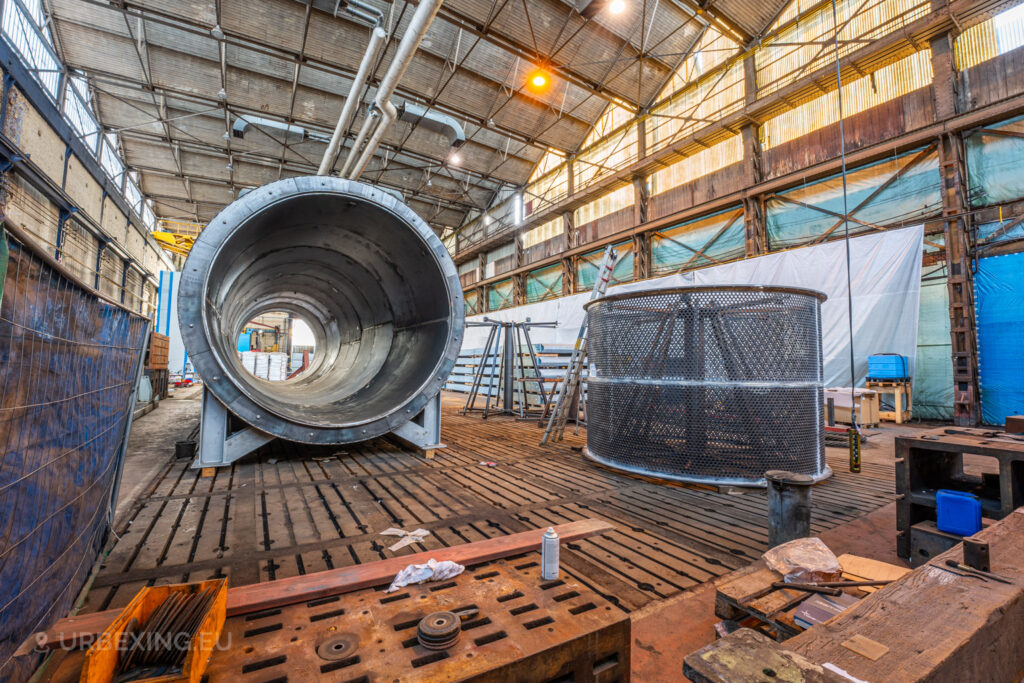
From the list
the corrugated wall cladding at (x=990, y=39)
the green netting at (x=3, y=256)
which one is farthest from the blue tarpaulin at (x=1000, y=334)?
the green netting at (x=3, y=256)

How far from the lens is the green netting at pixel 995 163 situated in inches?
285

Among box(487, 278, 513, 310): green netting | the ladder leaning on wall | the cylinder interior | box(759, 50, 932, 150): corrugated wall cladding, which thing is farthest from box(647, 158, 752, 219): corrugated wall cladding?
the cylinder interior

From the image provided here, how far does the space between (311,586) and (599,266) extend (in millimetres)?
13799

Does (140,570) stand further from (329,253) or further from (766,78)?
(766,78)

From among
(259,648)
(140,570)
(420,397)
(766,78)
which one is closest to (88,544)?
(140,570)

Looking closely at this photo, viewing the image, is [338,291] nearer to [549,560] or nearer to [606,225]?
[549,560]

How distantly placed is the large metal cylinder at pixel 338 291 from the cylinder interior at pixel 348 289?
0.06 feet

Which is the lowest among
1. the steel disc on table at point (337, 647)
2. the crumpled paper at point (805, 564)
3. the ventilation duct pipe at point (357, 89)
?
the crumpled paper at point (805, 564)

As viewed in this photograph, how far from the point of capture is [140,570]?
2133 millimetres

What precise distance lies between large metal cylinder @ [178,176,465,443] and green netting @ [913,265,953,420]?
9034 millimetres

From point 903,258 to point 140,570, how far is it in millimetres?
10995

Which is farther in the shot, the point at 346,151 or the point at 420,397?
the point at 346,151

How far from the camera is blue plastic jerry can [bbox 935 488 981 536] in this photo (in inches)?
83.0

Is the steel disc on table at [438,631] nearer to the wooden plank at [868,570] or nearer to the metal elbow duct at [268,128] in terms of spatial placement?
the wooden plank at [868,570]
